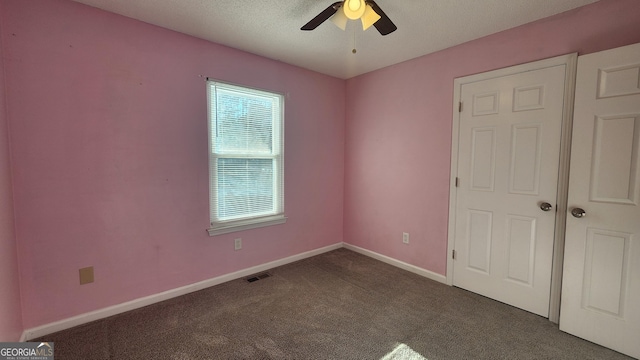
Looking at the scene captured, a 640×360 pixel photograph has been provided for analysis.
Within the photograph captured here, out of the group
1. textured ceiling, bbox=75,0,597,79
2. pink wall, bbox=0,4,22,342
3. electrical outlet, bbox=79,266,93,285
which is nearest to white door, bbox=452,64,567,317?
textured ceiling, bbox=75,0,597,79

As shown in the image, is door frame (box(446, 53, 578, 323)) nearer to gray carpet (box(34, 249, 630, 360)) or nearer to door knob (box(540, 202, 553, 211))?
door knob (box(540, 202, 553, 211))

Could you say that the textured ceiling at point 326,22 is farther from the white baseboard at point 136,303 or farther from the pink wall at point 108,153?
the white baseboard at point 136,303

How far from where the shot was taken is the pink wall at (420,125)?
1.99 m

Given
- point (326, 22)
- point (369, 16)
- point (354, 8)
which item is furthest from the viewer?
point (326, 22)

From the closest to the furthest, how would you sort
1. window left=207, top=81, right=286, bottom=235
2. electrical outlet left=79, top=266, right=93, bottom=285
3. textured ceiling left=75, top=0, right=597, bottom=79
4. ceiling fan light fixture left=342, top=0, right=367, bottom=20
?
1. ceiling fan light fixture left=342, top=0, right=367, bottom=20
2. textured ceiling left=75, top=0, right=597, bottom=79
3. electrical outlet left=79, top=266, right=93, bottom=285
4. window left=207, top=81, right=286, bottom=235

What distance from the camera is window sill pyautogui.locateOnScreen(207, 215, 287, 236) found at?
8.89 ft

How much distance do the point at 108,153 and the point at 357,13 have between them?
214cm

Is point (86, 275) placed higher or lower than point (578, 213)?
lower

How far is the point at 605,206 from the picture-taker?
184cm

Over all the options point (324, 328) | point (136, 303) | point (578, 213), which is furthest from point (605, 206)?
point (136, 303)

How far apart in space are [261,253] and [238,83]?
6.22 feet

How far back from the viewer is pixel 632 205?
175cm
